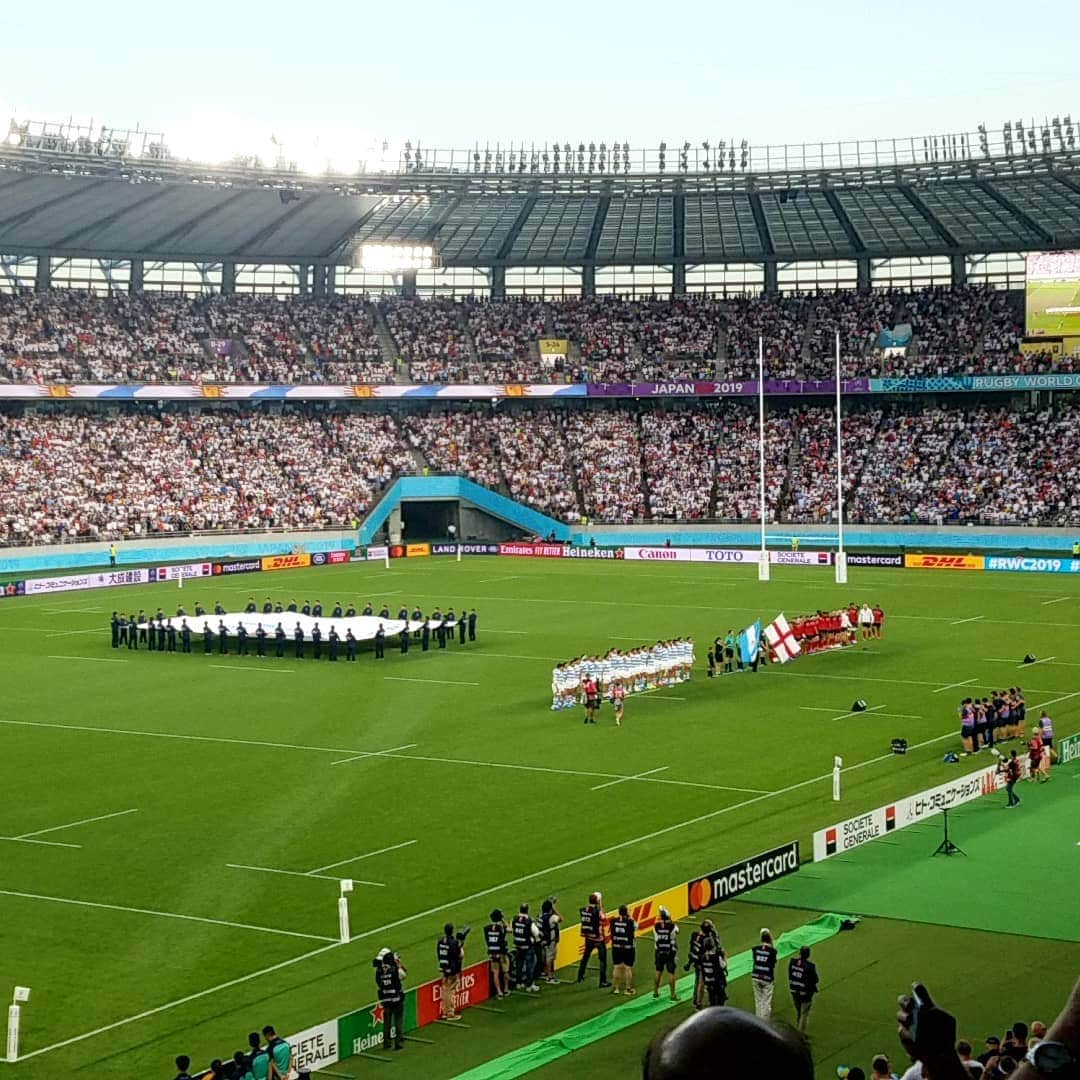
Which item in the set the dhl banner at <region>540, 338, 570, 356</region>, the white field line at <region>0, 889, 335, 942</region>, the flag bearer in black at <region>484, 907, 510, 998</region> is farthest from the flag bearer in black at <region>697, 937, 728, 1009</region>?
the dhl banner at <region>540, 338, 570, 356</region>

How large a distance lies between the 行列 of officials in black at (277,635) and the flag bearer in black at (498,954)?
102 ft

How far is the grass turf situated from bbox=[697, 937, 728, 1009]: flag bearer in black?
1063 mm

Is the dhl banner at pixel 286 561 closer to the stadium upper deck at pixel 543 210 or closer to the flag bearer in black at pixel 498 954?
the stadium upper deck at pixel 543 210

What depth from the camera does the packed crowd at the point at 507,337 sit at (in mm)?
88938

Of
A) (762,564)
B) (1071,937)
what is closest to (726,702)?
(1071,937)

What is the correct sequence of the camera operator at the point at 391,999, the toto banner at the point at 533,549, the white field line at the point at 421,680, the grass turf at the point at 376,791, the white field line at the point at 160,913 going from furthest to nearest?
the toto banner at the point at 533,549
the white field line at the point at 421,680
the white field line at the point at 160,913
the grass turf at the point at 376,791
the camera operator at the point at 391,999

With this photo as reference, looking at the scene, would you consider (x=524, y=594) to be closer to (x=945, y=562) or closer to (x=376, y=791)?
(x=945, y=562)

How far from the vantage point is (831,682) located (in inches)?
1774

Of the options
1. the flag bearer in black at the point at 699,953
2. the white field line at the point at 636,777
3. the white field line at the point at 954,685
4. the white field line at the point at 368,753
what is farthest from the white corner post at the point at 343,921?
the white field line at the point at 954,685

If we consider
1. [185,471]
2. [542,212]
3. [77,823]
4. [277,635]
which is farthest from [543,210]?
Answer: [77,823]

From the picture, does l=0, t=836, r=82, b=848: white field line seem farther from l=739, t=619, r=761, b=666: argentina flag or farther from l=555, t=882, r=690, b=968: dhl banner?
l=739, t=619, r=761, b=666: argentina flag

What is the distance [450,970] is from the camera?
20.0 metres

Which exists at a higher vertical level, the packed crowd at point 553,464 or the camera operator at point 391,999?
the packed crowd at point 553,464

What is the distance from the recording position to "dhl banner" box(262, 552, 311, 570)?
79562 millimetres
